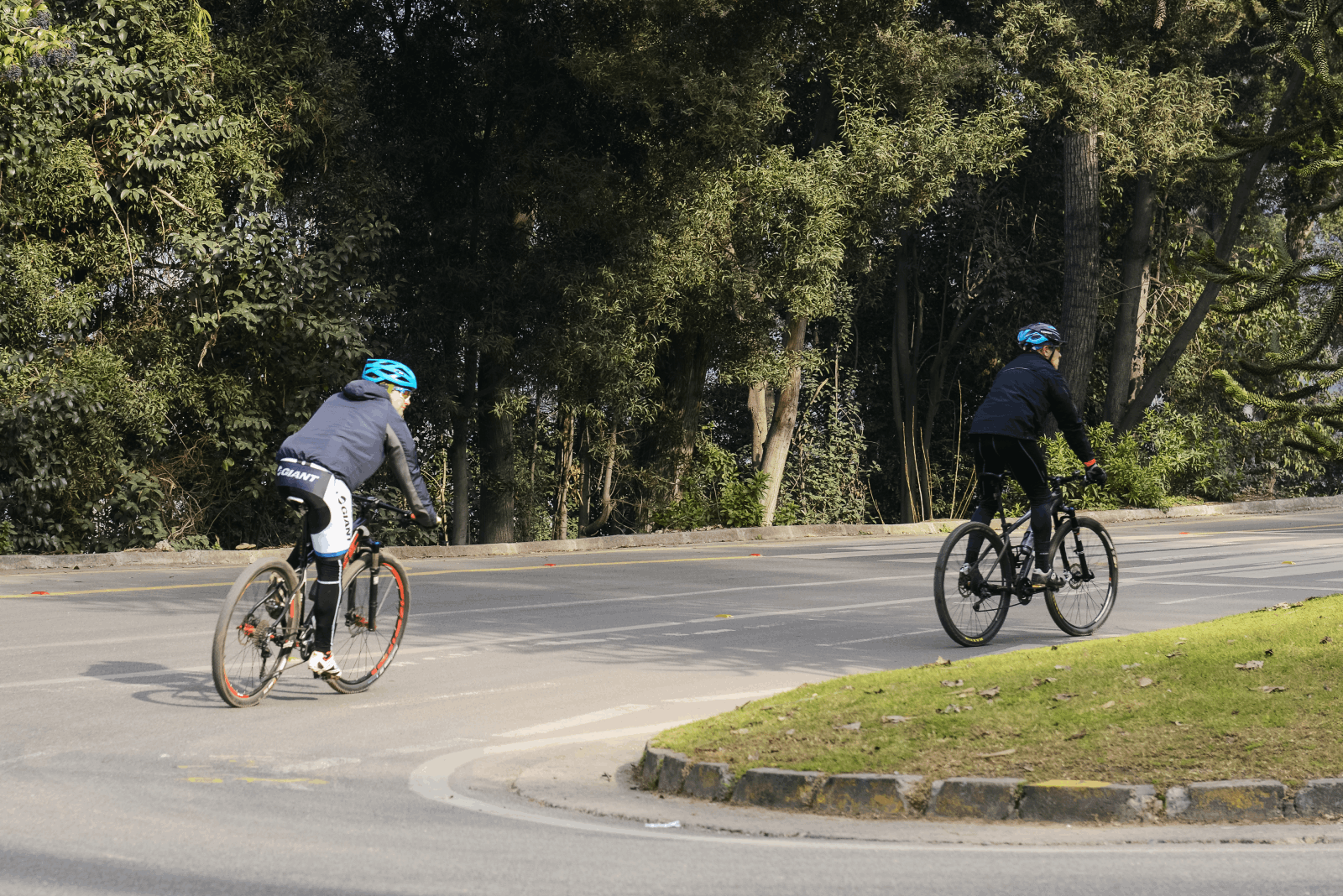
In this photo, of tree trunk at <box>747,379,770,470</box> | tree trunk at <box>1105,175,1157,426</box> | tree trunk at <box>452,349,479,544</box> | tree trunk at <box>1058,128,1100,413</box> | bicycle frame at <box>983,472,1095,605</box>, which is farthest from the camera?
tree trunk at <box>1105,175,1157,426</box>

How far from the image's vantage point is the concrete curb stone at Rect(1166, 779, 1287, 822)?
5.84 metres

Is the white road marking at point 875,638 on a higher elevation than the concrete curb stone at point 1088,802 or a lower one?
higher

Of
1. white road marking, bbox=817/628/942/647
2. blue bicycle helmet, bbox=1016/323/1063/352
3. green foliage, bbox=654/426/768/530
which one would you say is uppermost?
blue bicycle helmet, bbox=1016/323/1063/352

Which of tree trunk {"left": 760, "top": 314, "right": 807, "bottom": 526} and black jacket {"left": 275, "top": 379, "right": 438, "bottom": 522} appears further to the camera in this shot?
tree trunk {"left": 760, "top": 314, "right": 807, "bottom": 526}

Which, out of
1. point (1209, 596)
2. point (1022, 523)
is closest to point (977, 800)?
point (1022, 523)

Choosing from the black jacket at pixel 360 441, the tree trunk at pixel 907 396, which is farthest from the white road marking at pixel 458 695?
the tree trunk at pixel 907 396

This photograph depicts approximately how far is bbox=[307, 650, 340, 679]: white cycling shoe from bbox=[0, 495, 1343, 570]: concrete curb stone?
885cm

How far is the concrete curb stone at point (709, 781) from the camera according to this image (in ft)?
20.9

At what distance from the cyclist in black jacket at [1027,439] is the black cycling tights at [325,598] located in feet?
14.8

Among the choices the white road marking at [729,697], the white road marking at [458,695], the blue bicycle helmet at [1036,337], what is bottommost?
the white road marking at [729,697]

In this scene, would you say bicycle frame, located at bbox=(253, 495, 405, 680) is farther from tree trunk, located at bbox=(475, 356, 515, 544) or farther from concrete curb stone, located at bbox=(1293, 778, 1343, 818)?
tree trunk, located at bbox=(475, 356, 515, 544)

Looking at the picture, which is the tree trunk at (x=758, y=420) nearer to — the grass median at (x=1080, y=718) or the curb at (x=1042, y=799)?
the grass median at (x=1080, y=718)

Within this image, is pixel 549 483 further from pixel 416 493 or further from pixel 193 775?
pixel 193 775

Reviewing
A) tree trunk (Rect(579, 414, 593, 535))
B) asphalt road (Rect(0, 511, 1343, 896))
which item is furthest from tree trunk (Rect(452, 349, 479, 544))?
asphalt road (Rect(0, 511, 1343, 896))
